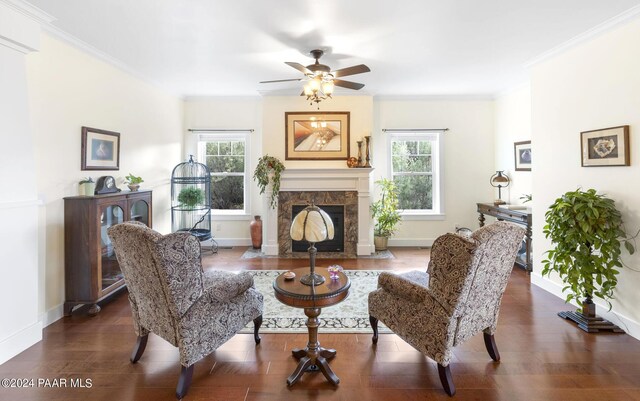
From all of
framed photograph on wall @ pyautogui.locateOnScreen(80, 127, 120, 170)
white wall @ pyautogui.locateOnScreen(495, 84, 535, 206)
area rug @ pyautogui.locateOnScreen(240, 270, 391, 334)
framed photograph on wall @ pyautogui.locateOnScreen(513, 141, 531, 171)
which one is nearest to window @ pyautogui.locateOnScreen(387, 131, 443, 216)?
white wall @ pyautogui.locateOnScreen(495, 84, 535, 206)

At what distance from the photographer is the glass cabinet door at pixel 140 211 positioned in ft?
12.0

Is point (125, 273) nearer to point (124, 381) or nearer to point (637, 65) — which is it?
point (124, 381)

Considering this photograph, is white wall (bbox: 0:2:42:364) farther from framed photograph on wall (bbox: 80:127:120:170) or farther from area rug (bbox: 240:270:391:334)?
area rug (bbox: 240:270:391:334)

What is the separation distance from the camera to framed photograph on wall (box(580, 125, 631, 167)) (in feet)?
8.54

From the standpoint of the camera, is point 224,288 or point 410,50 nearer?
point 224,288

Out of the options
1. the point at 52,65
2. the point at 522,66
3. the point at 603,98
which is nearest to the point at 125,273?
the point at 52,65

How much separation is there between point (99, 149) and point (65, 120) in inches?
19.9

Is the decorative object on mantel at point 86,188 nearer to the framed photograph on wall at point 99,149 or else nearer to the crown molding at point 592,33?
the framed photograph on wall at point 99,149

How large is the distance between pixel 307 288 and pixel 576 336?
249cm

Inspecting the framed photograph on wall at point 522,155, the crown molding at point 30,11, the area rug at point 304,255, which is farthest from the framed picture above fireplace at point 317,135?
the crown molding at point 30,11

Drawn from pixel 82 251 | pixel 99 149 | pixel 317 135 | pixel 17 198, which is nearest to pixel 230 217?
pixel 317 135

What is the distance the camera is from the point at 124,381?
6.55 feet

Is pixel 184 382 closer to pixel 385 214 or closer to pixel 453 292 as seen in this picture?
pixel 453 292

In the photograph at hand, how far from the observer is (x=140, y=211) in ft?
12.4
